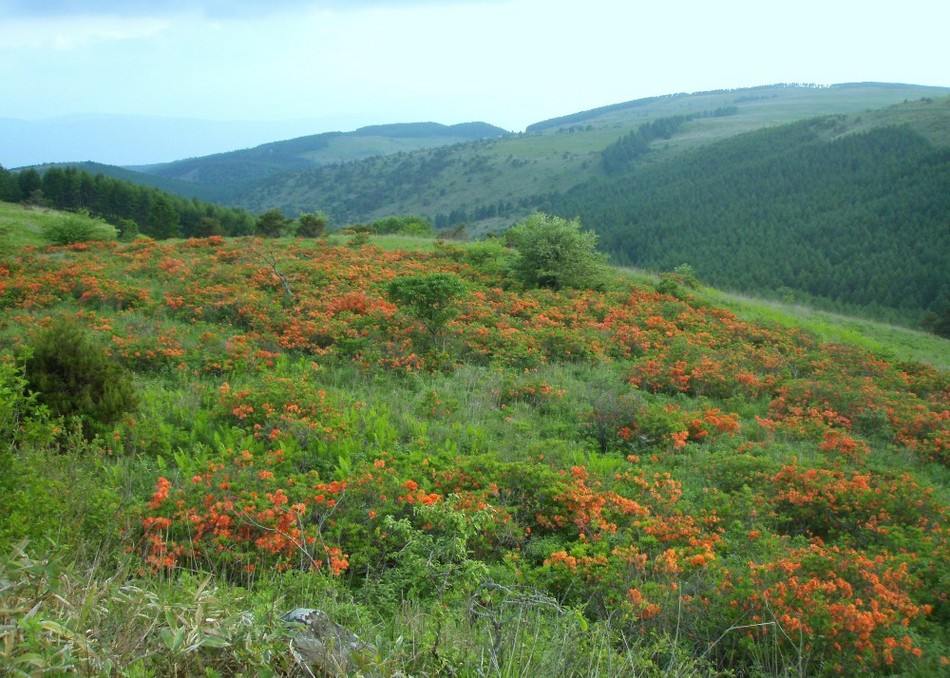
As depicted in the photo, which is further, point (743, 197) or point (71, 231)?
point (743, 197)

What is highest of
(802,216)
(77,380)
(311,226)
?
(311,226)

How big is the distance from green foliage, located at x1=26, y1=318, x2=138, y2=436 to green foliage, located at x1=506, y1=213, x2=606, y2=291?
36.0ft

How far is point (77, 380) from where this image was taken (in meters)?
6.29

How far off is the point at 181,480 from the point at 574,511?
11.1ft

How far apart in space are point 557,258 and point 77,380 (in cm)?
1191

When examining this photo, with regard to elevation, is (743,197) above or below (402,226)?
below

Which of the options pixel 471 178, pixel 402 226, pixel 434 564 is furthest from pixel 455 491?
pixel 471 178

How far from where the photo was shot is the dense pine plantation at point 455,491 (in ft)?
8.75

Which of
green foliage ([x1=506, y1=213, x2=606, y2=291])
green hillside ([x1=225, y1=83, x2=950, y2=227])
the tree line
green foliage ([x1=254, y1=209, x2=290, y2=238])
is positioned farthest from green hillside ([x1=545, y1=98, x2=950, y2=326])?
green foliage ([x1=506, y1=213, x2=606, y2=291])

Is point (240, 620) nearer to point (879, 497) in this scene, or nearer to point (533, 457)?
point (533, 457)

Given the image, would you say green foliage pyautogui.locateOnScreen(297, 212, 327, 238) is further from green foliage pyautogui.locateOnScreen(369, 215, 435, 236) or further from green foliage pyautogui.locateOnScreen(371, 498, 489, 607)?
green foliage pyautogui.locateOnScreen(371, 498, 489, 607)

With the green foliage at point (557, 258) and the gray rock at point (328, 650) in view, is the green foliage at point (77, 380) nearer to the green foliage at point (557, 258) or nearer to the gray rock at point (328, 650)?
the gray rock at point (328, 650)

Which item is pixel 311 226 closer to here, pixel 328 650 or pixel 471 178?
pixel 328 650

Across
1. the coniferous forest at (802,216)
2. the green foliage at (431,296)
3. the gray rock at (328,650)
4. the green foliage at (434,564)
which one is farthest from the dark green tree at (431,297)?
the coniferous forest at (802,216)
